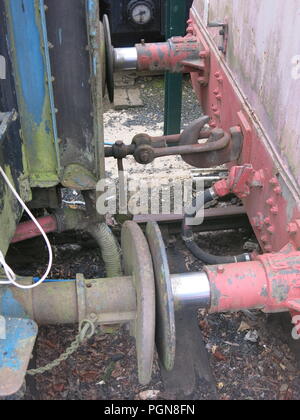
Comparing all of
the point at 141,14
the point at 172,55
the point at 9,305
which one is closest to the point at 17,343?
the point at 9,305

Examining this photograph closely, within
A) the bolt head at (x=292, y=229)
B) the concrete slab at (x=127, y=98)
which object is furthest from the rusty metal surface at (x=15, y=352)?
the concrete slab at (x=127, y=98)

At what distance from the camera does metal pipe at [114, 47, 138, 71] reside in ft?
10.7

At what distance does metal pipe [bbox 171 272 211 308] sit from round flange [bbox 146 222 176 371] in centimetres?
8

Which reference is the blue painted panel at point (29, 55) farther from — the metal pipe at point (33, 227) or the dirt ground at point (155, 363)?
the dirt ground at point (155, 363)

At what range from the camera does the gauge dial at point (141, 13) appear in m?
5.68

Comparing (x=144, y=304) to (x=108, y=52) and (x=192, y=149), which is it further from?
(x=108, y=52)

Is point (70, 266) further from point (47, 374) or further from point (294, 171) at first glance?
point (294, 171)

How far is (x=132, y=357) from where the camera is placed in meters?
2.56

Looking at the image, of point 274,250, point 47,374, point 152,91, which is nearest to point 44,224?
point 47,374

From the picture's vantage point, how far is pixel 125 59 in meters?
3.28

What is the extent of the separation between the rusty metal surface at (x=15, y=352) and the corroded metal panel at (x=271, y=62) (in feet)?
4.07

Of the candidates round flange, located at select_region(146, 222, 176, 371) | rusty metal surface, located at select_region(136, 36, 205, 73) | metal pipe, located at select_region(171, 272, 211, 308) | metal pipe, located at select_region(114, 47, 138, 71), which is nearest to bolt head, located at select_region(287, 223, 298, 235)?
metal pipe, located at select_region(171, 272, 211, 308)
